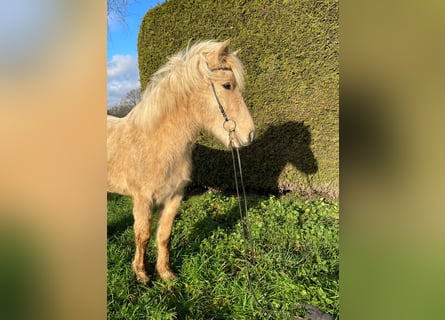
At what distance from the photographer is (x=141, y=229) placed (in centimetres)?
201

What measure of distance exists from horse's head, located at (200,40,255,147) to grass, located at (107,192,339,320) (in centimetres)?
79

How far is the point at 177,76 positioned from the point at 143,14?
18.3 inches

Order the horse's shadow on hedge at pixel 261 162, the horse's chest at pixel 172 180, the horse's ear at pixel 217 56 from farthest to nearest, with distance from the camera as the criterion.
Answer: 1. the horse's shadow on hedge at pixel 261 162
2. the horse's chest at pixel 172 180
3. the horse's ear at pixel 217 56

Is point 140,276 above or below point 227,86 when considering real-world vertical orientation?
below

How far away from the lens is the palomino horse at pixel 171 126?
1.95m

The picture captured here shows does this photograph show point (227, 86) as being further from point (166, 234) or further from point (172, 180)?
point (166, 234)

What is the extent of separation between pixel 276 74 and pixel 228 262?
152cm

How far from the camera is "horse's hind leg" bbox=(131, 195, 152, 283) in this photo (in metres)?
2.00

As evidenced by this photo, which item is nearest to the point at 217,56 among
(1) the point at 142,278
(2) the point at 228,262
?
(2) the point at 228,262

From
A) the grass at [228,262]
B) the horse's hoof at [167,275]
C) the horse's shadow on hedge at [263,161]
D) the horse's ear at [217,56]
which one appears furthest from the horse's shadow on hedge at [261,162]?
the horse's ear at [217,56]

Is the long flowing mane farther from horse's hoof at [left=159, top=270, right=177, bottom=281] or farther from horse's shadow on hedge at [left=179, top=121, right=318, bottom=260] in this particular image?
horse's hoof at [left=159, top=270, right=177, bottom=281]

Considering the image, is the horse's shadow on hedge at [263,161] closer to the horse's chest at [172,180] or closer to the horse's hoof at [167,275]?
the horse's chest at [172,180]
